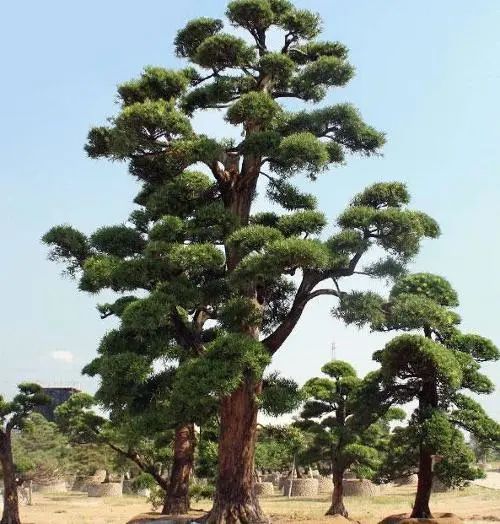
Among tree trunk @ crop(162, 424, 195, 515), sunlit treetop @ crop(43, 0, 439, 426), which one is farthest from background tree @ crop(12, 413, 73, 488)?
sunlit treetop @ crop(43, 0, 439, 426)

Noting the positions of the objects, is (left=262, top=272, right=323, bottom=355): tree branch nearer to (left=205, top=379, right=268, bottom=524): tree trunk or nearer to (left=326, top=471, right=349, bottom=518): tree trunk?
(left=205, top=379, right=268, bottom=524): tree trunk

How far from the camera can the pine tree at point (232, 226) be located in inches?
299

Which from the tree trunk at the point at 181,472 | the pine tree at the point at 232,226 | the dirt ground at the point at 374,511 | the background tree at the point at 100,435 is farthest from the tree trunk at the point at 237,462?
the background tree at the point at 100,435

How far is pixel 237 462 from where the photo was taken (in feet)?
26.0

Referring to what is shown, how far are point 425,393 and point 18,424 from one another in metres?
9.32

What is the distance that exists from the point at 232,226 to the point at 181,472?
5628 millimetres

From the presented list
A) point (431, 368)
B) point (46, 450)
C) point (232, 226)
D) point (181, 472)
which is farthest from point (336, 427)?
point (46, 450)

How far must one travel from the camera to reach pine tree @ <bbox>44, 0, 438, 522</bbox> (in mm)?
7594

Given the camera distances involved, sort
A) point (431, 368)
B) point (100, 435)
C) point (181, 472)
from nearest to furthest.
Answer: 1. point (431, 368)
2. point (181, 472)
3. point (100, 435)

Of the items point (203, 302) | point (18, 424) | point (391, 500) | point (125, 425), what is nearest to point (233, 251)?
point (203, 302)

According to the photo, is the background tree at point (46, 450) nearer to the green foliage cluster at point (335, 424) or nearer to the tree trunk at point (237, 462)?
the green foliage cluster at point (335, 424)

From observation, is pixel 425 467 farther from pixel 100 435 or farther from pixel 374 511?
pixel 100 435

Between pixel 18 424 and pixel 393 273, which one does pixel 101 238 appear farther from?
pixel 18 424

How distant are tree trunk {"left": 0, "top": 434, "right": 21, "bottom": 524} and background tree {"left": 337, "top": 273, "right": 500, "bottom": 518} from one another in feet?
27.5
